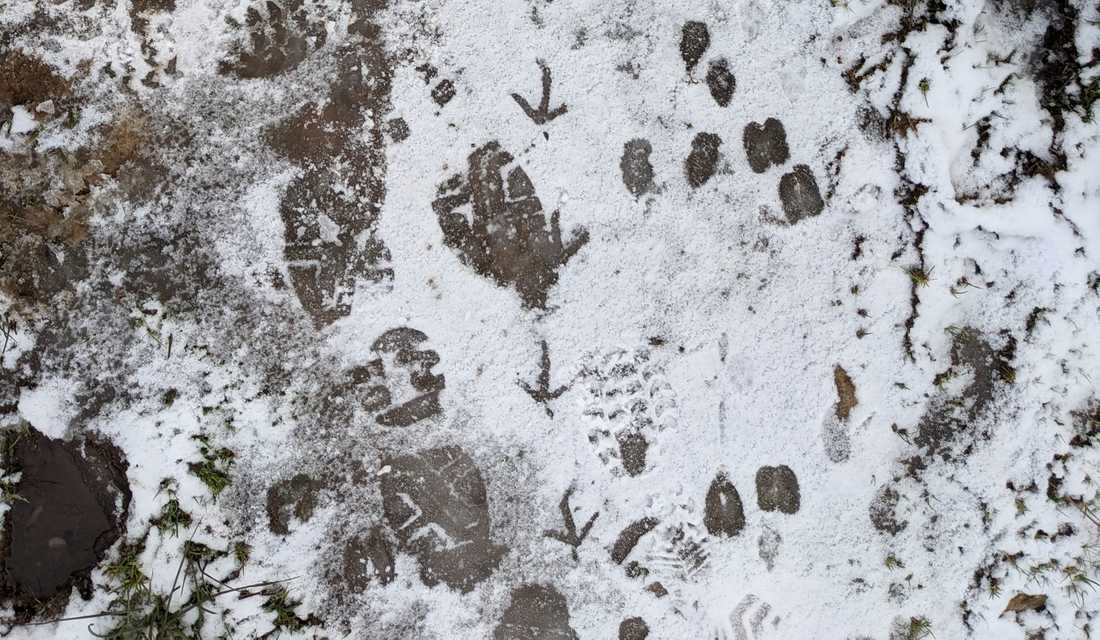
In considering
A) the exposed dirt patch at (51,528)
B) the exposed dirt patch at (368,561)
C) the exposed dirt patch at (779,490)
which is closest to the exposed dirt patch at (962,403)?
the exposed dirt patch at (779,490)

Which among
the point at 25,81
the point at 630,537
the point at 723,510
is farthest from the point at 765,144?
the point at 25,81

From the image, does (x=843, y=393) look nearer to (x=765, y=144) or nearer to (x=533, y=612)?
(x=765, y=144)

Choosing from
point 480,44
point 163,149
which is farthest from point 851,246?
point 163,149

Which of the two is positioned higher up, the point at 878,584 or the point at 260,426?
the point at 260,426

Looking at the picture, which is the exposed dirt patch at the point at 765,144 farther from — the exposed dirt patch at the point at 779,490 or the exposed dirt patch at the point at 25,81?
the exposed dirt patch at the point at 25,81

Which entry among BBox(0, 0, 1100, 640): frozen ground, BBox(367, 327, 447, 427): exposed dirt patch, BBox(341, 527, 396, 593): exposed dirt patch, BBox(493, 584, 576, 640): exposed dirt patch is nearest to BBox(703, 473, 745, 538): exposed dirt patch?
BBox(0, 0, 1100, 640): frozen ground

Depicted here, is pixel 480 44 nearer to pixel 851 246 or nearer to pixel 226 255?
pixel 226 255
